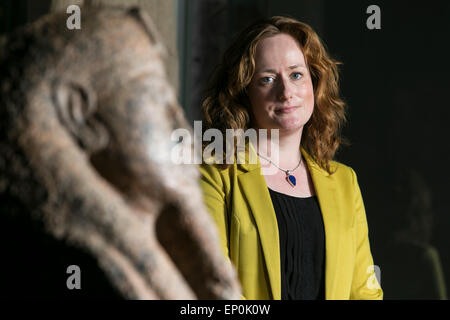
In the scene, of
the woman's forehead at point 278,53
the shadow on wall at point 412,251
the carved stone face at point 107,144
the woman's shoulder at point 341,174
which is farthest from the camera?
the shadow on wall at point 412,251

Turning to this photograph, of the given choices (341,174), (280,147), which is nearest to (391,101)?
A: (341,174)

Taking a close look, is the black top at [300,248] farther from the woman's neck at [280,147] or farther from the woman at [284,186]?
the woman's neck at [280,147]

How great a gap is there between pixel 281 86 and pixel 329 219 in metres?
0.37

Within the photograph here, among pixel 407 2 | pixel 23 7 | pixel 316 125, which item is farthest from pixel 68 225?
pixel 407 2

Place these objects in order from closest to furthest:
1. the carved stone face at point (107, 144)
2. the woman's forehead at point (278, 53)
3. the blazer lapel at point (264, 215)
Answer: the carved stone face at point (107, 144)
the blazer lapel at point (264, 215)
the woman's forehead at point (278, 53)

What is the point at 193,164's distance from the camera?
986 mm

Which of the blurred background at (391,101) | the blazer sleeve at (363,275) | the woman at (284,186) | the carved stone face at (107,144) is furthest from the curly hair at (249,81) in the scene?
the blurred background at (391,101)

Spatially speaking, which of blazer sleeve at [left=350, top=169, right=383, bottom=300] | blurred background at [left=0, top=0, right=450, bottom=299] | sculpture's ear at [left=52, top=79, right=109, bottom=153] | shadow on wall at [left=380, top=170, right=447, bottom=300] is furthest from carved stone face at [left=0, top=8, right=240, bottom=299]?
shadow on wall at [left=380, top=170, right=447, bottom=300]

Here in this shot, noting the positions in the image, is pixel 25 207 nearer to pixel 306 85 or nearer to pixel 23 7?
pixel 306 85

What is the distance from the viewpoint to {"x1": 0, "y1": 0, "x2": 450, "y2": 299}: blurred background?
2908mm

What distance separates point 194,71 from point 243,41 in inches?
52.6

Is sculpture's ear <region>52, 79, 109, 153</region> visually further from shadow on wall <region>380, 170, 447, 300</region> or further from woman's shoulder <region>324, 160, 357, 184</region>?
shadow on wall <region>380, 170, 447, 300</region>

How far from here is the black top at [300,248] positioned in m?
1.50

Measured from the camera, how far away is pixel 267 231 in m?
1.51
